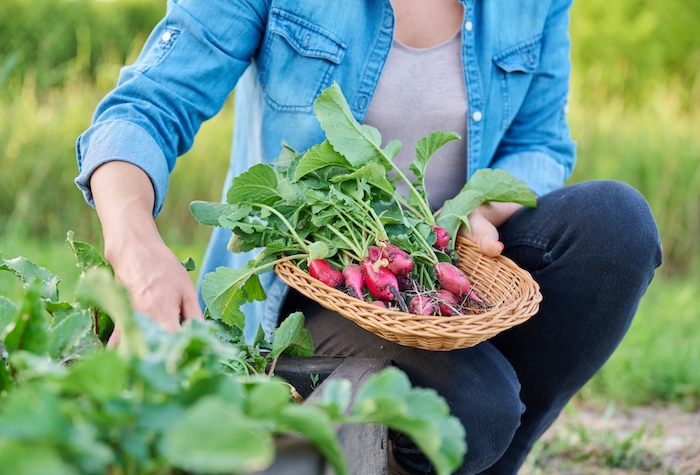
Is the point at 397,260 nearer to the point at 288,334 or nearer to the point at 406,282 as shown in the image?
the point at 406,282

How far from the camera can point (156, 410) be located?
568 millimetres

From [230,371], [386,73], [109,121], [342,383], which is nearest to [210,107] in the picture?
[109,121]

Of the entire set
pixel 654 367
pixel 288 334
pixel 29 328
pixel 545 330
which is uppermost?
pixel 29 328

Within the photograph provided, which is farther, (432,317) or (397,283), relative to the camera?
(397,283)

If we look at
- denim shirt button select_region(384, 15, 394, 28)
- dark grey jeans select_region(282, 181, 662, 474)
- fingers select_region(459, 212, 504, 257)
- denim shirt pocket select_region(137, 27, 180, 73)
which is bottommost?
dark grey jeans select_region(282, 181, 662, 474)

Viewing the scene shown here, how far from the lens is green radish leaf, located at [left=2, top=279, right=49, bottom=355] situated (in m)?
0.69

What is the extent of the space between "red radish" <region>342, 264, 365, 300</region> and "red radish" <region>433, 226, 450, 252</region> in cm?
16

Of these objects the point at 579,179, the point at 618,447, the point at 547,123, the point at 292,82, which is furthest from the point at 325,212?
the point at 579,179

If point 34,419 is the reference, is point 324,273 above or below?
below

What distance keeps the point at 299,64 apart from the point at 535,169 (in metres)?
0.58

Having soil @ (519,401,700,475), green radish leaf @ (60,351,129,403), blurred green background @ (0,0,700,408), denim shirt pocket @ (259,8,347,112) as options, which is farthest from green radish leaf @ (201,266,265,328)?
blurred green background @ (0,0,700,408)

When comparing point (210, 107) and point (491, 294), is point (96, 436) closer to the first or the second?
point (491, 294)

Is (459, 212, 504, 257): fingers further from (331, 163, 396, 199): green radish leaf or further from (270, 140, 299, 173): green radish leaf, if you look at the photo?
(270, 140, 299, 173): green radish leaf

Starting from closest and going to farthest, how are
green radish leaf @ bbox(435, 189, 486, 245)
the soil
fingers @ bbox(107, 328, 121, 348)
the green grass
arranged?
fingers @ bbox(107, 328, 121, 348) → green radish leaf @ bbox(435, 189, 486, 245) → the soil → the green grass
